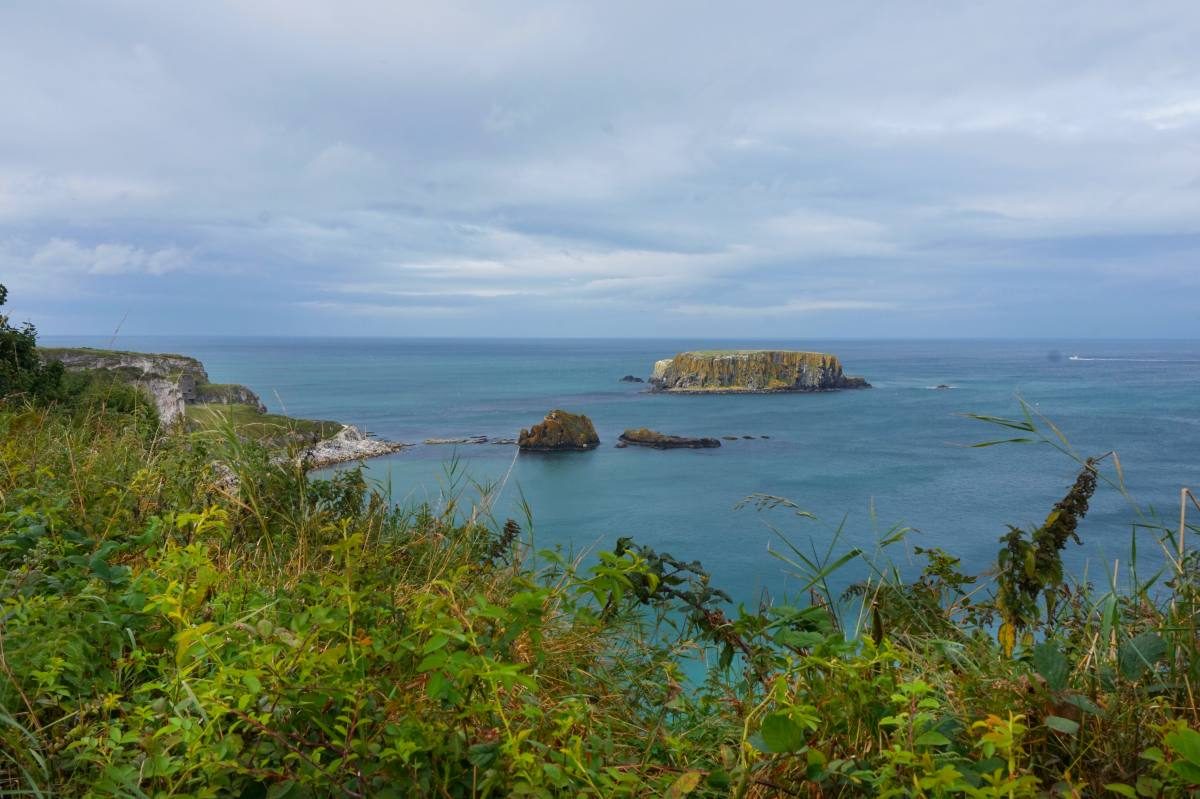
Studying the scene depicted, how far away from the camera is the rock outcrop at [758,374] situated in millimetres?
110812

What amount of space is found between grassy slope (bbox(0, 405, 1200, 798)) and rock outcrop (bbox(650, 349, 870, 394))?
107842 millimetres

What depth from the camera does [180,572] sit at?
262 centimetres

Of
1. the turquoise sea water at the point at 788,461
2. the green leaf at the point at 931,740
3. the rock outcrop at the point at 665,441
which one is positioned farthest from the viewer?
the rock outcrop at the point at 665,441

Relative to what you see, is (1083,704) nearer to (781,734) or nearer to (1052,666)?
(1052,666)

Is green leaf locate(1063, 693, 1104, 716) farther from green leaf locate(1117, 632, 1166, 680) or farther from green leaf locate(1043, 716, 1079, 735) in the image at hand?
green leaf locate(1117, 632, 1166, 680)

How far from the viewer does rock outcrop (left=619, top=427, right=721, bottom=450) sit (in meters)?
62.2

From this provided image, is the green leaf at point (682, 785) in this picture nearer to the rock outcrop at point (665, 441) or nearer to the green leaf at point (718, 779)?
the green leaf at point (718, 779)

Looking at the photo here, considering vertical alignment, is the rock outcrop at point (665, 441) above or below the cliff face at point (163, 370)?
below

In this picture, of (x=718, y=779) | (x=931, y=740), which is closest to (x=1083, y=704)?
(x=931, y=740)

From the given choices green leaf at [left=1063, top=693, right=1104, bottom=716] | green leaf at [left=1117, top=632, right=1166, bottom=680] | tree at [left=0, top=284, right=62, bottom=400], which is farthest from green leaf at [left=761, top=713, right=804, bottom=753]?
tree at [left=0, top=284, right=62, bottom=400]

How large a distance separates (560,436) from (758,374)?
59181mm

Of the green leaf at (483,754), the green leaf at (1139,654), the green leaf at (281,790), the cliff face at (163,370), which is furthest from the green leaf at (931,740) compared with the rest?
the cliff face at (163,370)

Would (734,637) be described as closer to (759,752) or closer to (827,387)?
(759,752)

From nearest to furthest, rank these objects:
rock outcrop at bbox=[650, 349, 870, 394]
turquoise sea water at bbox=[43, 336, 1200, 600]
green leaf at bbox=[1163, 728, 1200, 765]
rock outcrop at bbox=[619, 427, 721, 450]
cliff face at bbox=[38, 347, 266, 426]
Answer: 1. green leaf at bbox=[1163, 728, 1200, 765]
2. turquoise sea water at bbox=[43, 336, 1200, 600]
3. cliff face at bbox=[38, 347, 266, 426]
4. rock outcrop at bbox=[619, 427, 721, 450]
5. rock outcrop at bbox=[650, 349, 870, 394]
